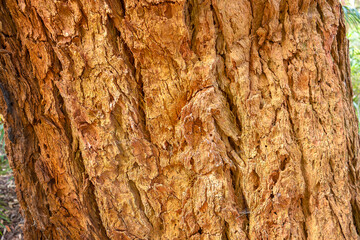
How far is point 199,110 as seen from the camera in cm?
75

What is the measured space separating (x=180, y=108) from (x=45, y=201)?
54cm

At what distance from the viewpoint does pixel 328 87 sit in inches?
31.8

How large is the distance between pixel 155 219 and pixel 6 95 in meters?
0.59

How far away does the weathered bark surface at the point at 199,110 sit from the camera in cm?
75

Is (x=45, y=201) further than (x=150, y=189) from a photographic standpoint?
Yes

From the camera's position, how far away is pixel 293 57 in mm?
793

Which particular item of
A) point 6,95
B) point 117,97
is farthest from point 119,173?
point 6,95

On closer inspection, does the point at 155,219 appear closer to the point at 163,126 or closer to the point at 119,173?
the point at 119,173

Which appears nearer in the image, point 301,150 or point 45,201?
point 301,150

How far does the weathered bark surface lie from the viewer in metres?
0.75

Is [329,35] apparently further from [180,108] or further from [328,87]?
[180,108]

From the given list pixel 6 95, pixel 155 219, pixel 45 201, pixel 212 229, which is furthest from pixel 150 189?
pixel 6 95

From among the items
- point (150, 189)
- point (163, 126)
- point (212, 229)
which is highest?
point (163, 126)

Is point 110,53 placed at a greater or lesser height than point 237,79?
greater
